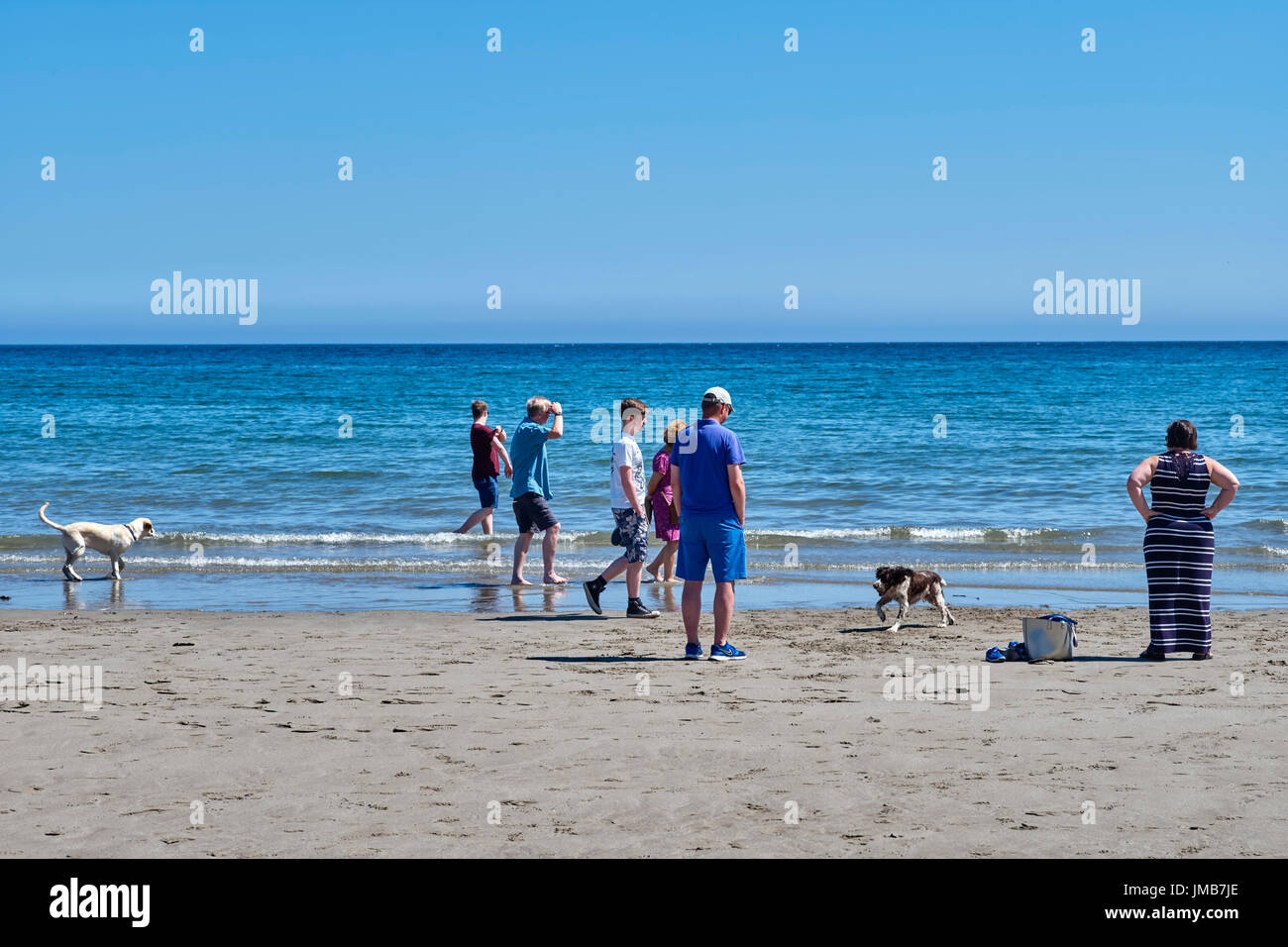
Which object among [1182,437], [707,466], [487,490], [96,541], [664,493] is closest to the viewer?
[707,466]

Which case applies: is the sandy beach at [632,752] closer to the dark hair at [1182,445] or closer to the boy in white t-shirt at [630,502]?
the boy in white t-shirt at [630,502]

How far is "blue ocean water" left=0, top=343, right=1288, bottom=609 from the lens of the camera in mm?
12188

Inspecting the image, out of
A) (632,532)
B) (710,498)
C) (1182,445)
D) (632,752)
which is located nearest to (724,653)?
(710,498)

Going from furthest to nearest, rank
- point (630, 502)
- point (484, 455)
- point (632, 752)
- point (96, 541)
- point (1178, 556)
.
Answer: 1. point (484, 455)
2. point (96, 541)
3. point (630, 502)
4. point (1178, 556)
5. point (632, 752)

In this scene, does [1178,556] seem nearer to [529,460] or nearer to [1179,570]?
[1179,570]

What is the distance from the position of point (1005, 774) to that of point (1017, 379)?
2083 inches

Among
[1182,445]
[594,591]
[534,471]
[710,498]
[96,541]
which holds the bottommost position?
[594,591]

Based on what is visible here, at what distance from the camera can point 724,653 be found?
26.8ft

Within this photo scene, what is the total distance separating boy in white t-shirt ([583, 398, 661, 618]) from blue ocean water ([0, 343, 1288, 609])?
0.89m

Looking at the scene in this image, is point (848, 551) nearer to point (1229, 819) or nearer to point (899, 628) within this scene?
point (899, 628)

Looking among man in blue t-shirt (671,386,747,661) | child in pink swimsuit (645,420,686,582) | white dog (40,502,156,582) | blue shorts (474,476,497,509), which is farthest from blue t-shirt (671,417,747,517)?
white dog (40,502,156,582)

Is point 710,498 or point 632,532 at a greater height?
point 710,498

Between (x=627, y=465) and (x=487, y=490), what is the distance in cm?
389
